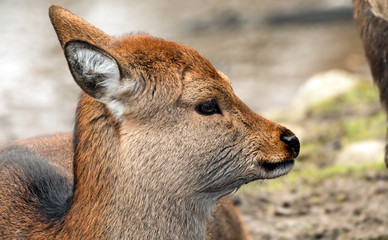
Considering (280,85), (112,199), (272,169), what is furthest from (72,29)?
(280,85)

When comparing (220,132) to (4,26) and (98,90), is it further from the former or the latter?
(4,26)

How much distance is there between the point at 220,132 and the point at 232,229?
1.37 metres

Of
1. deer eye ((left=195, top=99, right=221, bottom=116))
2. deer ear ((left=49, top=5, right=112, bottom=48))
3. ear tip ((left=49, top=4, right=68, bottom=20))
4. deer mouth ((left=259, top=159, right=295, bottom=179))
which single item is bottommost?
deer mouth ((left=259, top=159, right=295, bottom=179))

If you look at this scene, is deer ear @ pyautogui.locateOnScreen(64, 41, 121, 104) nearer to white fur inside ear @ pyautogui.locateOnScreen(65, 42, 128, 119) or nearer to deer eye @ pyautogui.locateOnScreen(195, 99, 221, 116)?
white fur inside ear @ pyautogui.locateOnScreen(65, 42, 128, 119)

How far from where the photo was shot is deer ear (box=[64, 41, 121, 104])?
10.2ft

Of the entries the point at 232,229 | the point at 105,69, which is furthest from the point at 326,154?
the point at 105,69

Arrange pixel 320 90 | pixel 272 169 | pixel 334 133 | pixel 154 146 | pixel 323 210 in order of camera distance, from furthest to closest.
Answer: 1. pixel 320 90
2. pixel 334 133
3. pixel 323 210
4. pixel 272 169
5. pixel 154 146

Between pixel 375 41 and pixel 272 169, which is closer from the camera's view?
pixel 272 169

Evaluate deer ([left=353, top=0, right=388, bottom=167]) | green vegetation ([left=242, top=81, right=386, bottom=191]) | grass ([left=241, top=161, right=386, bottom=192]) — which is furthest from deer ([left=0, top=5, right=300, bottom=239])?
grass ([left=241, top=161, right=386, bottom=192])

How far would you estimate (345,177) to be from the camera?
6.70 meters

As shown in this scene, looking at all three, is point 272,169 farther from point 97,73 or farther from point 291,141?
point 97,73

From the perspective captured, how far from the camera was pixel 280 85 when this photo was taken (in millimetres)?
12664

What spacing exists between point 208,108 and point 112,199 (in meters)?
0.75

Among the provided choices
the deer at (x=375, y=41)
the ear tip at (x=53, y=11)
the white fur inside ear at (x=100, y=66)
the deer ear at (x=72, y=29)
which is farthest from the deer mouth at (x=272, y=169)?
the deer at (x=375, y=41)
